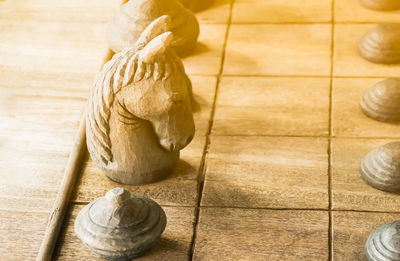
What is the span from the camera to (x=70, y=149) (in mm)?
2844

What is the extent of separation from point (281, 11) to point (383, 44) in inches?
28.3

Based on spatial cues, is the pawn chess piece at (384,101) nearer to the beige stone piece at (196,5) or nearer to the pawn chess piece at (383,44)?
the pawn chess piece at (383,44)

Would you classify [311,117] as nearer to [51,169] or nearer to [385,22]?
[385,22]

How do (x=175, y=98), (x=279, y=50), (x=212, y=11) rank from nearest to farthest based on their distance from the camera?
(x=175, y=98), (x=279, y=50), (x=212, y=11)

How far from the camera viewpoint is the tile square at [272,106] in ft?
9.49

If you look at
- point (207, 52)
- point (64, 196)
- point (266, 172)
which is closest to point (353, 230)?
point (266, 172)

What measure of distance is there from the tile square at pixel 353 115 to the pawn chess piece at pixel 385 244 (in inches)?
26.4

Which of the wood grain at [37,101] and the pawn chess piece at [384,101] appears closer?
the wood grain at [37,101]

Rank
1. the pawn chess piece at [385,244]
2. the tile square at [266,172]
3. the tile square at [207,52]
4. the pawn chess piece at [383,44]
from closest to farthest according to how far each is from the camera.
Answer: the pawn chess piece at [385,244] < the tile square at [266,172] < the pawn chess piece at [383,44] < the tile square at [207,52]

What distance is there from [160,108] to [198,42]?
121cm

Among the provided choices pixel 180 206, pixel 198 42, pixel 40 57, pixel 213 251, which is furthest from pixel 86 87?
pixel 213 251

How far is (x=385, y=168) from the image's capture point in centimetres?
250

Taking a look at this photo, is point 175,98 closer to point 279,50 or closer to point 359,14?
point 279,50

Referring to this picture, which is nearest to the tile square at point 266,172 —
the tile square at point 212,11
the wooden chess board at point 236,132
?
the wooden chess board at point 236,132
